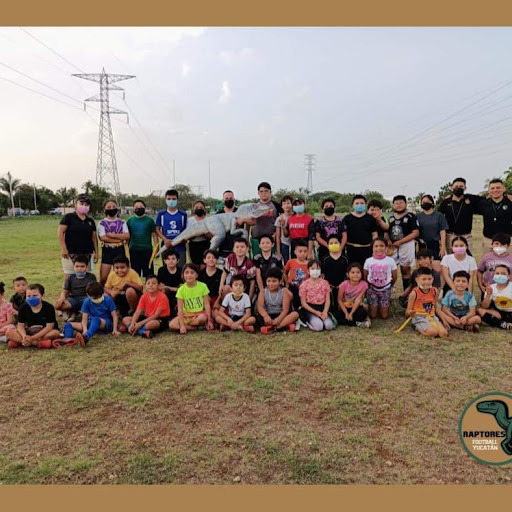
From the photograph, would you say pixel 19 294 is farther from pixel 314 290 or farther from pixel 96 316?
pixel 314 290

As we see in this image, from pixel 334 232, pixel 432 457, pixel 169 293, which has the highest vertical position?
pixel 334 232

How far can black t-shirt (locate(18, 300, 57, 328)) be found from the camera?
551 cm

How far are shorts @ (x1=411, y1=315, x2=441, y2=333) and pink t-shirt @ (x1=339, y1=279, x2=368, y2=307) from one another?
0.84m

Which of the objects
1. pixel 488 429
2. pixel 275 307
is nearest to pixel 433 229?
pixel 275 307

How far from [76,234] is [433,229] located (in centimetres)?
595

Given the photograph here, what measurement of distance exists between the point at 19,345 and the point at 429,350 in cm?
534

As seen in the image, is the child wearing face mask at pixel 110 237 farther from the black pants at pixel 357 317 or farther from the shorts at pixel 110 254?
the black pants at pixel 357 317

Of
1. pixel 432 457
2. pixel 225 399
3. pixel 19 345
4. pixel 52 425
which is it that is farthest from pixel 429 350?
pixel 19 345

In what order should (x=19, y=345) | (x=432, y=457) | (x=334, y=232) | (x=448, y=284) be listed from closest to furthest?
(x=432, y=457) < (x=19, y=345) < (x=448, y=284) < (x=334, y=232)

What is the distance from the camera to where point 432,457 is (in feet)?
9.82

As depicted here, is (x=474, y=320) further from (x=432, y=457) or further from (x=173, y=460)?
(x=173, y=460)

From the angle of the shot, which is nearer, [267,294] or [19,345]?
Answer: [19,345]

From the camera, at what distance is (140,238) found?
709cm

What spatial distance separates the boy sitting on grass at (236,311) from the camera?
5969 millimetres
